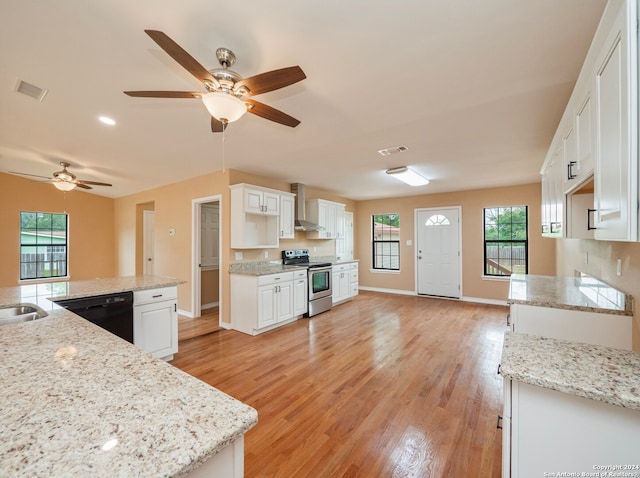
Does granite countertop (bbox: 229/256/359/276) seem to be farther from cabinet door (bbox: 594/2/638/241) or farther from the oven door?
cabinet door (bbox: 594/2/638/241)

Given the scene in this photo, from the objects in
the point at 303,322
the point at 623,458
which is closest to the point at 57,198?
the point at 303,322

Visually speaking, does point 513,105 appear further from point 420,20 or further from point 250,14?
point 250,14

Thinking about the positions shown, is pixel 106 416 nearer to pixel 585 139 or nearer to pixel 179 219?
pixel 585 139

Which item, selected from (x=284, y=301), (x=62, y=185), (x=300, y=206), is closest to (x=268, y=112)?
(x=284, y=301)

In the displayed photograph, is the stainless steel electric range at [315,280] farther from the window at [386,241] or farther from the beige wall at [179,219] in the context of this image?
the window at [386,241]

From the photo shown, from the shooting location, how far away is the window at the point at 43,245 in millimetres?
5531

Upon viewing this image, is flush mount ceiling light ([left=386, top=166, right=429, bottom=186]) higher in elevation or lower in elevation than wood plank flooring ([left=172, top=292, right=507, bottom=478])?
higher

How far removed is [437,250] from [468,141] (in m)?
3.50

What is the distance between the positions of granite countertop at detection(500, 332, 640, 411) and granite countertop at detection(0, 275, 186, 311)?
2.73 metres

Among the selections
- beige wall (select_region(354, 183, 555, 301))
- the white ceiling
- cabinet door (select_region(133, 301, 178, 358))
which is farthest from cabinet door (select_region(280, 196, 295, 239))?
beige wall (select_region(354, 183, 555, 301))

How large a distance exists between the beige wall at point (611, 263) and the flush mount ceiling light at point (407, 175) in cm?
221

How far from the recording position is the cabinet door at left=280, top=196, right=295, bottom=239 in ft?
15.4

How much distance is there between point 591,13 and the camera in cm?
141

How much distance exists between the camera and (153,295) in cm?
286
